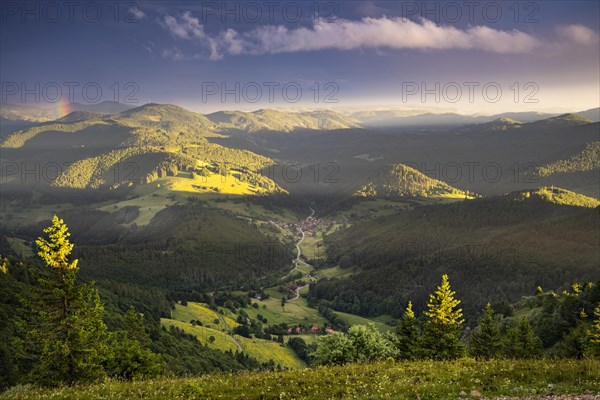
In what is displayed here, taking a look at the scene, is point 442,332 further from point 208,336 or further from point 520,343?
point 208,336

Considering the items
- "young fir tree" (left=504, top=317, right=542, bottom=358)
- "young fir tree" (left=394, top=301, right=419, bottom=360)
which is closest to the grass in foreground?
"young fir tree" (left=394, top=301, right=419, bottom=360)

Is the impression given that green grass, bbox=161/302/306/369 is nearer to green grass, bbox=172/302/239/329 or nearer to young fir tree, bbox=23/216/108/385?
green grass, bbox=172/302/239/329

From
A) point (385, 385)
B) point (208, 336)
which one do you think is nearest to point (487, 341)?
point (385, 385)

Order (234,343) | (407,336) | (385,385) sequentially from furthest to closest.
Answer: (234,343) < (407,336) < (385,385)

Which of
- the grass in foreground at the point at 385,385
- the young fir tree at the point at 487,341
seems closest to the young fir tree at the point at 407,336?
the young fir tree at the point at 487,341

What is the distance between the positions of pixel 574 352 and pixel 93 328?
204ft

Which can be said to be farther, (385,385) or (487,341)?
(487,341)

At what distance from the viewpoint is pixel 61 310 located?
27.4m

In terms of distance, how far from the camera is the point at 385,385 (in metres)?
19.9

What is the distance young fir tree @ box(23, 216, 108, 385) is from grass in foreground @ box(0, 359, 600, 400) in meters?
6.09

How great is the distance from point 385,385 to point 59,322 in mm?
23975

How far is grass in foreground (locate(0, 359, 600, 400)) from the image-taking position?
1839 cm

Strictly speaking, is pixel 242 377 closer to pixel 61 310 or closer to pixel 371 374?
pixel 371 374

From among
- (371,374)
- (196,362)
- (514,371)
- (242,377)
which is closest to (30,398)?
(242,377)
